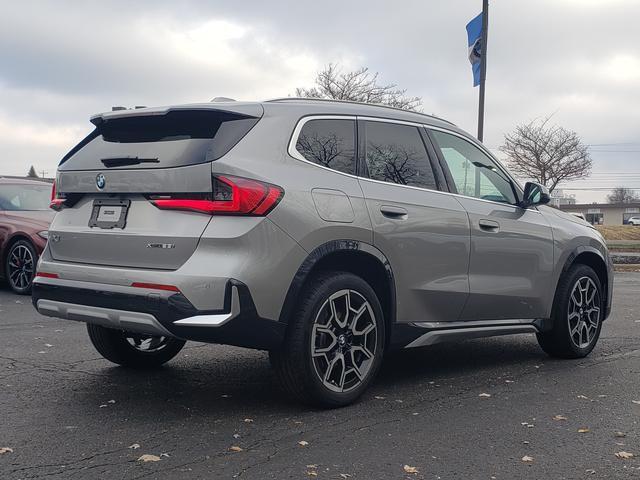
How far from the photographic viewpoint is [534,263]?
247 inches

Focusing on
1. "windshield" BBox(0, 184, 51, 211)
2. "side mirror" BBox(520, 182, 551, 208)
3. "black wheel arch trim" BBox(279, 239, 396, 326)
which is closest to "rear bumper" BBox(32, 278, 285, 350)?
"black wheel arch trim" BBox(279, 239, 396, 326)

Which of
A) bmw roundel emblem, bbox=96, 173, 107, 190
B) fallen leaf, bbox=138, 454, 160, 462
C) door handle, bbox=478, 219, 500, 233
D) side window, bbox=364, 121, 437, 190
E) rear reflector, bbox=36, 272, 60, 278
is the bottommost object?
fallen leaf, bbox=138, 454, 160, 462

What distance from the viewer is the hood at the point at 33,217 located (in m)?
10.7

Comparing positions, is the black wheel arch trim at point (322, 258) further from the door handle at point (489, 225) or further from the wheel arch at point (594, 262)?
the wheel arch at point (594, 262)

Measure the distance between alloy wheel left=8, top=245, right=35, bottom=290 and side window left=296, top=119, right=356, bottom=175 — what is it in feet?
21.5

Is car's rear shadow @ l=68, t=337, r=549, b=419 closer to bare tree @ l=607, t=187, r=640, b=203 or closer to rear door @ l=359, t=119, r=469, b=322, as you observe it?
rear door @ l=359, t=119, r=469, b=322

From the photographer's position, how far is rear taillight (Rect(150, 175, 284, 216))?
14.4 ft

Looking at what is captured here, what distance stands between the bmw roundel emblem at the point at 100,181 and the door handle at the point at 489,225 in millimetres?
2593

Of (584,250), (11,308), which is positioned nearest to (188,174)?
(584,250)

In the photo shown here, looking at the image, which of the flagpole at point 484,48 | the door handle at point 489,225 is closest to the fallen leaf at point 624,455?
the door handle at point 489,225

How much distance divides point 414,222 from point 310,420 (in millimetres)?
1453

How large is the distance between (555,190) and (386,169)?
47.6 meters

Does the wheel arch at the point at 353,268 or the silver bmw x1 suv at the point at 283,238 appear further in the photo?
the wheel arch at the point at 353,268

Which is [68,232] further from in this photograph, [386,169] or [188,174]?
[386,169]
